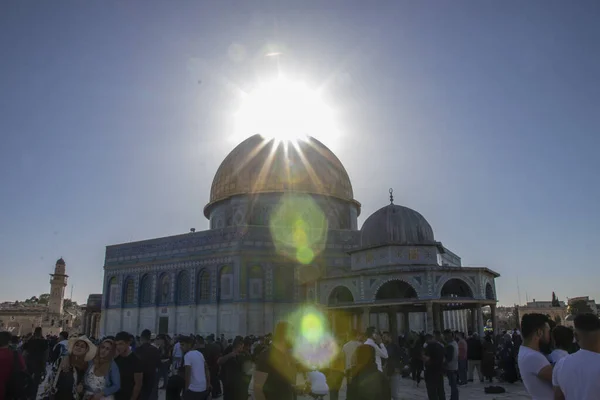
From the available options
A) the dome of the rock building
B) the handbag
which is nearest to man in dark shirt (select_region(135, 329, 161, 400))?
the handbag

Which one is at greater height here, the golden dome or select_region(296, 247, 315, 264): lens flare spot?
the golden dome

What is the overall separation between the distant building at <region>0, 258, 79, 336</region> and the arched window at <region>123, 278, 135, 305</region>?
36270mm

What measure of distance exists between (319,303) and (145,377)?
19.9 m

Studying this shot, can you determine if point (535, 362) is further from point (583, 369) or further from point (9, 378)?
point (9, 378)

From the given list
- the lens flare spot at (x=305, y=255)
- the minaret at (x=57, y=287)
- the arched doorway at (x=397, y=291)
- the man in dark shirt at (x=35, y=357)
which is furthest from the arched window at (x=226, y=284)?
the minaret at (x=57, y=287)

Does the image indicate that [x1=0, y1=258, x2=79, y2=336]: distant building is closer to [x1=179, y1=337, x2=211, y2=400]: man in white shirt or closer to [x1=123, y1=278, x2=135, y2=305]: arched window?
[x1=123, y1=278, x2=135, y2=305]: arched window

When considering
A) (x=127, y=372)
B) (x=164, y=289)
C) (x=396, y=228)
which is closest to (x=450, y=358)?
(x=127, y=372)

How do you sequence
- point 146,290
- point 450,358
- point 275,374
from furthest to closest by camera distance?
1. point 146,290
2. point 450,358
3. point 275,374

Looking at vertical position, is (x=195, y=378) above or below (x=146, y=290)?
below

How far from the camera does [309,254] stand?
1300 inches

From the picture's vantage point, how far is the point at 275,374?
5105 millimetres

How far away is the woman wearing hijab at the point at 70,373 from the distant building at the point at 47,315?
68573 millimetres

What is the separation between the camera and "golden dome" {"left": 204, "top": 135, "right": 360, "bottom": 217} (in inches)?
1454

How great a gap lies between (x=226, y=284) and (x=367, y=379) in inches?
1057
